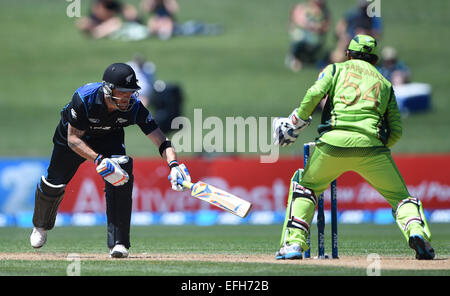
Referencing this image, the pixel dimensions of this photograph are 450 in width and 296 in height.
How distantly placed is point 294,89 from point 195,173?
7.93 m

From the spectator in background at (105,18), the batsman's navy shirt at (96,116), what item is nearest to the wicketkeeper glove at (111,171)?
the batsman's navy shirt at (96,116)

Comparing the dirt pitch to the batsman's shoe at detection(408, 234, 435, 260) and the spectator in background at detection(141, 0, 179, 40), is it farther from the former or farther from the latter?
the spectator in background at detection(141, 0, 179, 40)

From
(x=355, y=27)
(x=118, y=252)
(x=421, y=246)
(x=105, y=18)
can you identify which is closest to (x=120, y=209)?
(x=118, y=252)

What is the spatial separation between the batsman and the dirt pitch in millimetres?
159

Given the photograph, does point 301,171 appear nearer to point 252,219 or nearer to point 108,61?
point 252,219

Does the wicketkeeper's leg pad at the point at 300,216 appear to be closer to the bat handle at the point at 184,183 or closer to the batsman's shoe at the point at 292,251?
the batsman's shoe at the point at 292,251

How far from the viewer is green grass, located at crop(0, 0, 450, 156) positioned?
74.0ft

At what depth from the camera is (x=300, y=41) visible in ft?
79.6

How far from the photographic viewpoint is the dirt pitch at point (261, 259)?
8133 millimetres

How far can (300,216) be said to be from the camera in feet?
27.9

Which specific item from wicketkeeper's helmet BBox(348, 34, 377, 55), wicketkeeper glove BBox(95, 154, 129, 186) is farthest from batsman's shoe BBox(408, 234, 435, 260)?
wicketkeeper glove BBox(95, 154, 129, 186)

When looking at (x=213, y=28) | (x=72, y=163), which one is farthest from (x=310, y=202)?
(x=213, y=28)

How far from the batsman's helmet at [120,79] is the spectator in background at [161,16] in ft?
57.6
